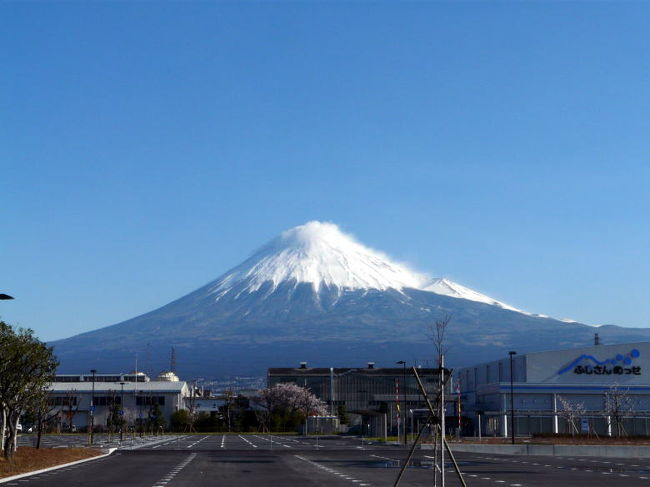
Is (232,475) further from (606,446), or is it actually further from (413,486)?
(606,446)

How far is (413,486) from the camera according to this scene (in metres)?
31.6

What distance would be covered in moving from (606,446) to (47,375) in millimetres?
Answer: 34942

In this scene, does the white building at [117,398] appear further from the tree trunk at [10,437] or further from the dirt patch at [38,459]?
the tree trunk at [10,437]

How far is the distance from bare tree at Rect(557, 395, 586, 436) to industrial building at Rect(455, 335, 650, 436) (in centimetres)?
7

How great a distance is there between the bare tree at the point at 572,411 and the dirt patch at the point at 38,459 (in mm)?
55747

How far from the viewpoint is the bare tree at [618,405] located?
9906 centimetres

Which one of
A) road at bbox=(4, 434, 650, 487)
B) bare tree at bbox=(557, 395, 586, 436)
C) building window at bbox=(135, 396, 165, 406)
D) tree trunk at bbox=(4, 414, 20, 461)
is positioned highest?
building window at bbox=(135, 396, 165, 406)

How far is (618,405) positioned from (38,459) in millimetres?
65559

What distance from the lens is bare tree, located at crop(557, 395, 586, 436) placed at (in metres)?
101

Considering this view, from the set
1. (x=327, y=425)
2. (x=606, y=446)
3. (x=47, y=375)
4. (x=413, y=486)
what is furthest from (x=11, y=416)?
(x=327, y=425)

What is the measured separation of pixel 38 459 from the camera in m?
46.2

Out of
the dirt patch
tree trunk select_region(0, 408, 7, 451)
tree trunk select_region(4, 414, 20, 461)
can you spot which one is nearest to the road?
the dirt patch

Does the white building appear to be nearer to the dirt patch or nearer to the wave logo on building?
the wave logo on building

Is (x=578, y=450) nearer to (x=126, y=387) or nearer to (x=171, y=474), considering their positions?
(x=171, y=474)
